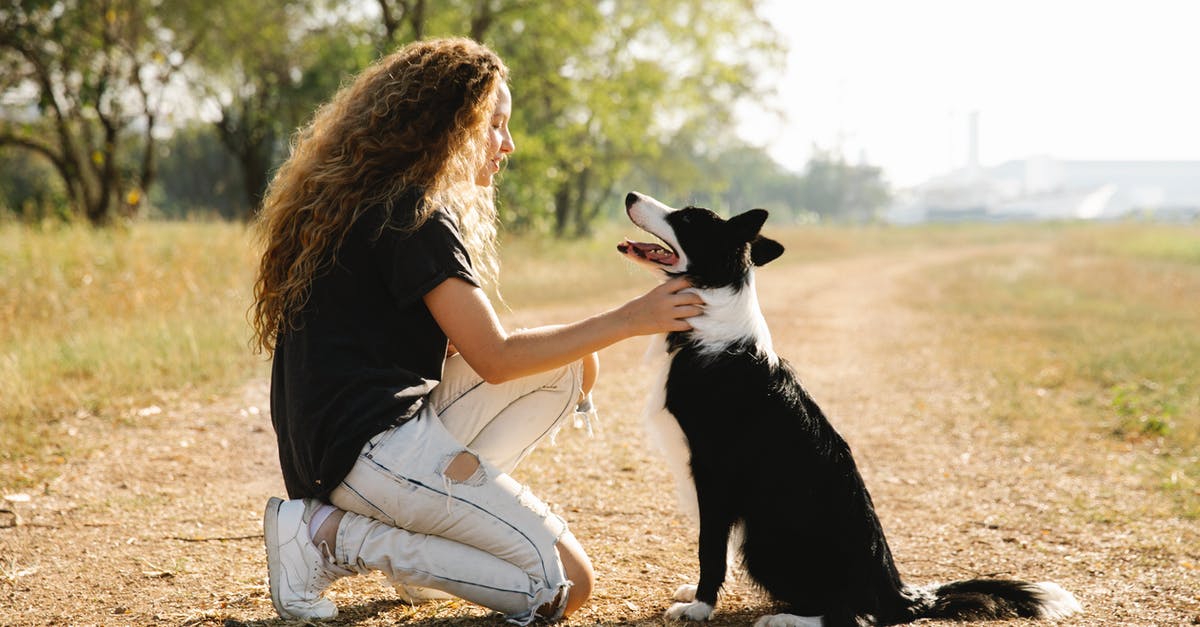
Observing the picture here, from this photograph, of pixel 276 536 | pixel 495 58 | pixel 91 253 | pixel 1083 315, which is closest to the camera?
pixel 276 536

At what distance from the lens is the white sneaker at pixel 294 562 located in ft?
8.99

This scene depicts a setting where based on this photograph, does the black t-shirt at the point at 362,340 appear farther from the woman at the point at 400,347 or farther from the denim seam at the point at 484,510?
the denim seam at the point at 484,510

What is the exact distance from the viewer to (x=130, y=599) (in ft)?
10.2

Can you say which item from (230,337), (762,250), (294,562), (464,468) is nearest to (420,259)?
(464,468)

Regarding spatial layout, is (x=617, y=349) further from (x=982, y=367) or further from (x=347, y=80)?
(x=347, y=80)

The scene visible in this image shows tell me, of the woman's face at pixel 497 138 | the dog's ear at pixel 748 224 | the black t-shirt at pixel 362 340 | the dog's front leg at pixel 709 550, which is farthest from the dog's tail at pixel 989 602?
the woman's face at pixel 497 138

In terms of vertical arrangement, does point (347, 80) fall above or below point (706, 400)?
above

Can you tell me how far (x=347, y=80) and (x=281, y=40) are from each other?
2052 centimetres

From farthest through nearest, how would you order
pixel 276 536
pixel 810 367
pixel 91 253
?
pixel 91 253, pixel 810 367, pixel 276 536

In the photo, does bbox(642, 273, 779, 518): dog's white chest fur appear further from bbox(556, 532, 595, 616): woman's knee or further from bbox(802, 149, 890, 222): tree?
bbox(802, 149, 890, 222): tree

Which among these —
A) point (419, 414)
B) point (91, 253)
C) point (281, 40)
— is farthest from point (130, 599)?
point (281, 40)

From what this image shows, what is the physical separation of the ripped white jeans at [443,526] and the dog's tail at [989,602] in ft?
3.72

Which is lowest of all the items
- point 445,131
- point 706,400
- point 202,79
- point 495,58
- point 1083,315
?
point 1083,315

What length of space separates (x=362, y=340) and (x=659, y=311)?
0.90 metres
